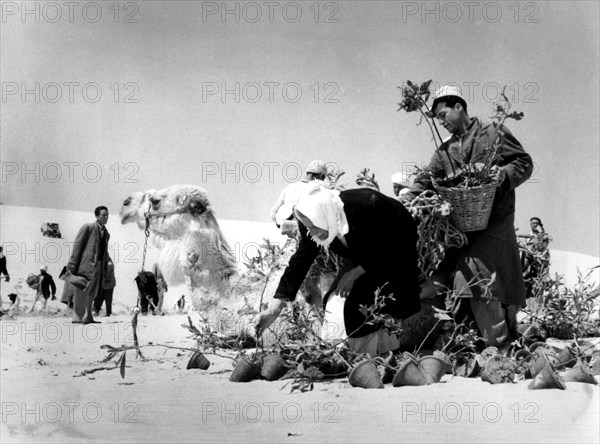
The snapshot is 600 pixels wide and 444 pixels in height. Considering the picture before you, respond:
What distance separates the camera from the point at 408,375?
5703 millimetres

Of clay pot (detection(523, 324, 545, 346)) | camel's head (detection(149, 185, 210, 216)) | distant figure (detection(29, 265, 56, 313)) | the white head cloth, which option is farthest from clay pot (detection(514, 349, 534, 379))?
distant figure (detection(29, 265, 56, 313))

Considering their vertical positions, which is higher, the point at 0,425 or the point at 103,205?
the point at 103,205

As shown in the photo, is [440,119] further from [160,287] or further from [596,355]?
[160,287]

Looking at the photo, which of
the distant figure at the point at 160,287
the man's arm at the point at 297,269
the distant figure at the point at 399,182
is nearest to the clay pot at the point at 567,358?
the distant figure at the point at 399,182

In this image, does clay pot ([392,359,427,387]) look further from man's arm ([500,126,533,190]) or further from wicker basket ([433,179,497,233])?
man's arm ([500,126,533,190])

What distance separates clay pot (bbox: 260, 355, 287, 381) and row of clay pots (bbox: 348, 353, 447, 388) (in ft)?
1.74

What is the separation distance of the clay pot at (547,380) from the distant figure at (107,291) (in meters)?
5.24

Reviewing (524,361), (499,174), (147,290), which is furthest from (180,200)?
(524,361)

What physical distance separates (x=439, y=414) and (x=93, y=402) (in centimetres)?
229

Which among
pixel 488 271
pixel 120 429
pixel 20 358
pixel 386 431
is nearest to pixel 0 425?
pixel 120 429

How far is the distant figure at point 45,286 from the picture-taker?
1030cm

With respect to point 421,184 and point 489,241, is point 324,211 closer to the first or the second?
point 421,184

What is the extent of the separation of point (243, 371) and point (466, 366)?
58.4 inches

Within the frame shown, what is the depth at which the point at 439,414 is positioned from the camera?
542 cm
